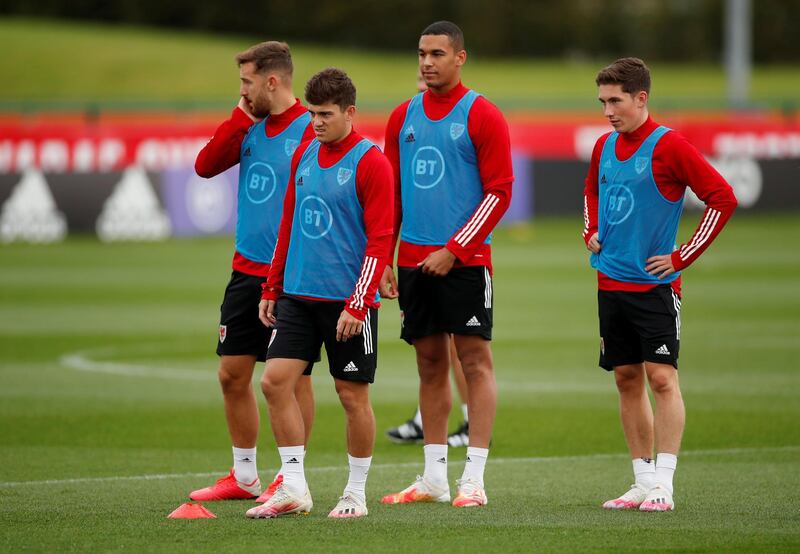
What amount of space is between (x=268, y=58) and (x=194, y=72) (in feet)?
186

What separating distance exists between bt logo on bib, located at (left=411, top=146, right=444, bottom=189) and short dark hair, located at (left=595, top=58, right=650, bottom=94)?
95 cm

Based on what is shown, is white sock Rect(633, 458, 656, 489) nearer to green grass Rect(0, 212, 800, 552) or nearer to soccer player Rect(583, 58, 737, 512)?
soccer player Rect(583, 58, 737, 512)

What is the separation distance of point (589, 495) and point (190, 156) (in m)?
19.6

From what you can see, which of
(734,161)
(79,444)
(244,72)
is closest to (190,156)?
(734,161)

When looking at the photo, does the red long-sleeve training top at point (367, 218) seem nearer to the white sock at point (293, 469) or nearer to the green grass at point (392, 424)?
the white sock at point (293, 469)

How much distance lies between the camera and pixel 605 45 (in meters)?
70.1

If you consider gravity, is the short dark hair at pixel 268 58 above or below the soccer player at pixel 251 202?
above

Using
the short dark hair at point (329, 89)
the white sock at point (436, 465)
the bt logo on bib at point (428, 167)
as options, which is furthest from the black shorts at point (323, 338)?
the short dark hair at point (329, 89)

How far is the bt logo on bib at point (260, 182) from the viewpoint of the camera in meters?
7.89

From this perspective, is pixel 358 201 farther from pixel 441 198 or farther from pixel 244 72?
pixel 244 72

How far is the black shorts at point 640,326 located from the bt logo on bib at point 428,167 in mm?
1097


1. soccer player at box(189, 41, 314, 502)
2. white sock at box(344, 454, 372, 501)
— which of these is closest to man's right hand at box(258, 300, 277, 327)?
soccer player at box(189, 41, 314, 502)

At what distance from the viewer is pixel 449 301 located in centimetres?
774

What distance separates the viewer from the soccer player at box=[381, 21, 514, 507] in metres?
7.70
